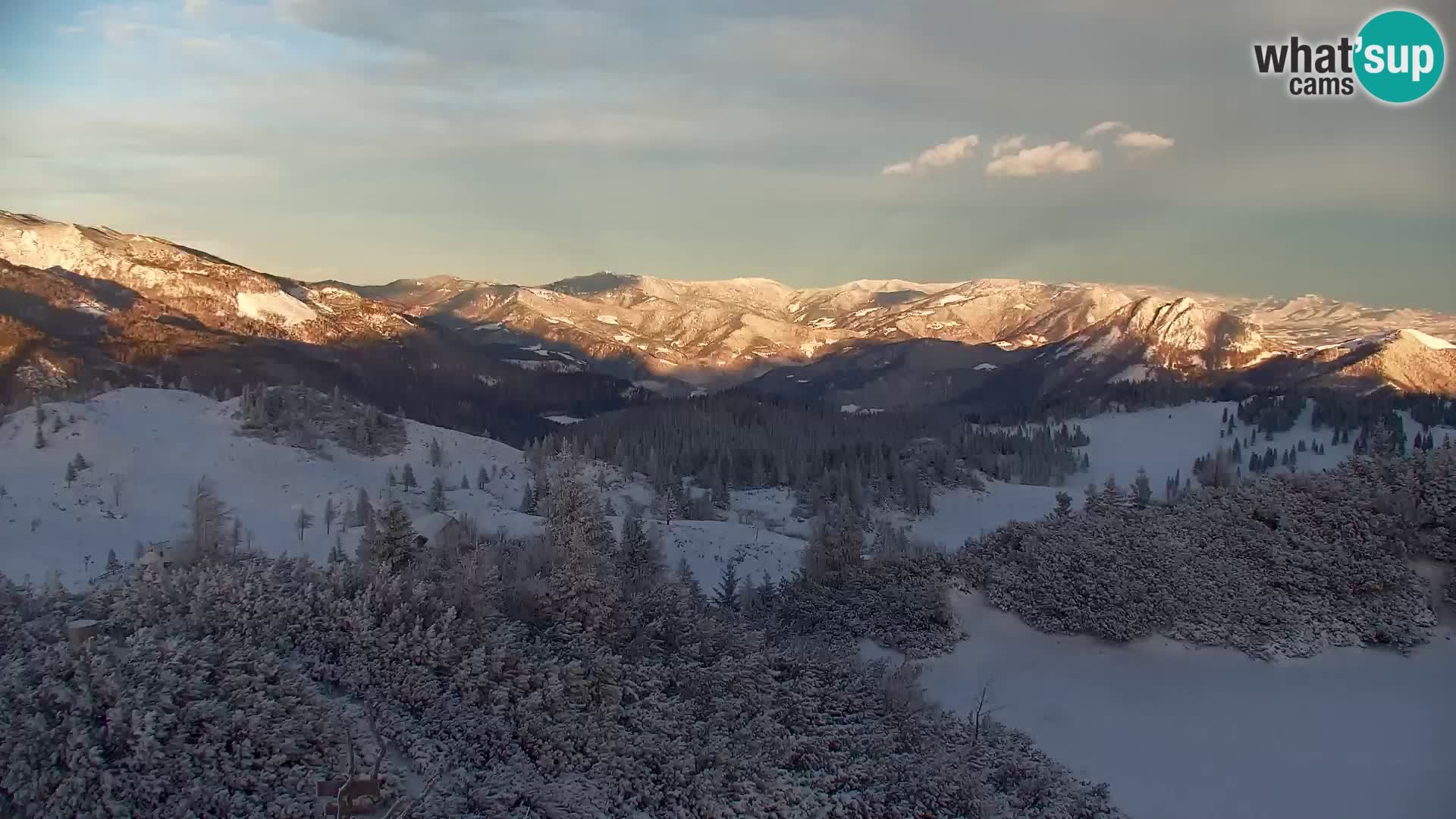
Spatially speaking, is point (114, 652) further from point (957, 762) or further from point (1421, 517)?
point (1421, 517)

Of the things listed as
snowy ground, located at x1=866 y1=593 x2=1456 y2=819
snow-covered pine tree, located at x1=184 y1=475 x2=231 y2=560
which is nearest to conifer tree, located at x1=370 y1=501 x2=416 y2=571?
snow-covered pine tree, located at x1=184 y1=475 x2=231 y2=560

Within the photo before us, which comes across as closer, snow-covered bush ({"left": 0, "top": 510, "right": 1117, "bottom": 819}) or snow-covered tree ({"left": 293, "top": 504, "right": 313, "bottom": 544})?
snow-covered bush ({"left": 0, "top": 510, "right": 1117, "bottom": 819})

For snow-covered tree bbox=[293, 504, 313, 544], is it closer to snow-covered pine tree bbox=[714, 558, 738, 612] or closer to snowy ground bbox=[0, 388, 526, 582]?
snowy ground bbox=[0, 388, 526, 582]

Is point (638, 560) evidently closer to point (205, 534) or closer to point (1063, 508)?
point (205, 534)

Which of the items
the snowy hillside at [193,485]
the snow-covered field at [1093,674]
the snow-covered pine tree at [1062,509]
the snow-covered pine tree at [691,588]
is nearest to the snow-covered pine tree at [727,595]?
the snow-covered pine tree at [691,588]

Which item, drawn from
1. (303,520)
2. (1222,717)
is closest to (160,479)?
(303,520)
